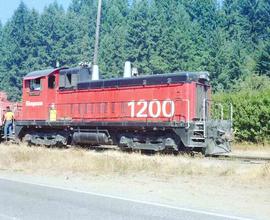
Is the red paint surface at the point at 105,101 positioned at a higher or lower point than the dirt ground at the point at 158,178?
higher

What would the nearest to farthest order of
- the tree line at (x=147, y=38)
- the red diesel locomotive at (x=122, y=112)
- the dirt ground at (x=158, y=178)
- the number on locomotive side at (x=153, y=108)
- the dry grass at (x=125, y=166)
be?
the dirt ground at (x=158, y=178)
the dry grass at (x=125, y=166)
the red diesel locomotive at (x=122, y=112)
the number on locomotive side at (x=153, y=108)
the tree line at (x=147, y=38)

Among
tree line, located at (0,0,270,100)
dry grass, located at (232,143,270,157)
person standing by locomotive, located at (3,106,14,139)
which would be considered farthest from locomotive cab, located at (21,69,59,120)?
tree line, located at (0,0,270,100)

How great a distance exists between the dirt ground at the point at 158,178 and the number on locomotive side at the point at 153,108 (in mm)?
2452

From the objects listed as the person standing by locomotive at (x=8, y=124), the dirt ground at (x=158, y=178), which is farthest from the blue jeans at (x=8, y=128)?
the dirt ground at (x=158, y=178)

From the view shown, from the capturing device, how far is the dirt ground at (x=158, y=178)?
394 inches

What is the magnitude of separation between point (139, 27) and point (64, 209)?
283 feet

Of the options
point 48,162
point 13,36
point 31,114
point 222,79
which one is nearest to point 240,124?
point 31,114

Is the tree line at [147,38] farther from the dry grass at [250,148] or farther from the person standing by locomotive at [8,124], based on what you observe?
the person standing by locomotive at [8,124]

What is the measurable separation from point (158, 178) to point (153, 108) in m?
6.46

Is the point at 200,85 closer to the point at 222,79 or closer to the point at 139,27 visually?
the point at 222,79

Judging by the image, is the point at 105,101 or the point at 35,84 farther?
the point at 35,84

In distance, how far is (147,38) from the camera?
294 ft

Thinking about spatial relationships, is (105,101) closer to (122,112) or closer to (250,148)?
(122,112)

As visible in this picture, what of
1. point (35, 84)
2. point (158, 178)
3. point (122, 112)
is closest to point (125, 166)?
point (158, 178)
